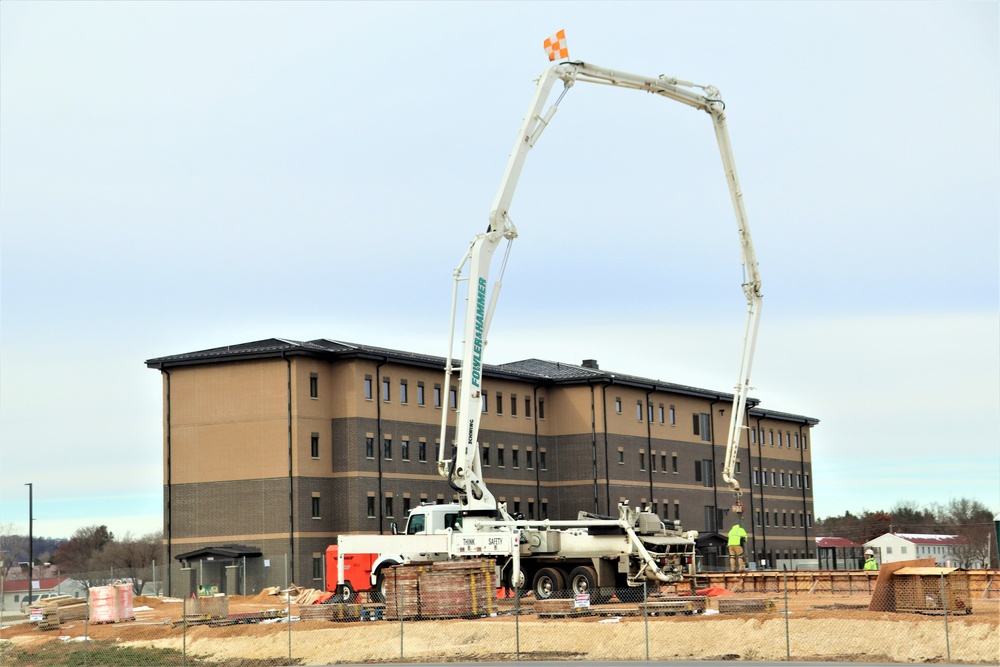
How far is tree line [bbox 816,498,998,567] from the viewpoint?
157 m

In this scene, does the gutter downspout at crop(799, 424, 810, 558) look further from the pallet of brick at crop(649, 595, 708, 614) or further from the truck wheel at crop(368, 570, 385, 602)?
the pallet of brick at crop(649, 595, 708, 614)

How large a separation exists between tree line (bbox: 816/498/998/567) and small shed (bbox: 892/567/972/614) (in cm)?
12623

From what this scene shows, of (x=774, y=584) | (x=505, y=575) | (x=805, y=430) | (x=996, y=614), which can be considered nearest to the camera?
(x=996, y=614)

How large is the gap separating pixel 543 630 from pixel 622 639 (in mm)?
2189

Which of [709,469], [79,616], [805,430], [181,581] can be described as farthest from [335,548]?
[805,430]

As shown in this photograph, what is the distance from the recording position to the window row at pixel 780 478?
317ft

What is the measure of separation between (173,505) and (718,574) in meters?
29.1

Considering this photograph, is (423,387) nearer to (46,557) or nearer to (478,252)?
(478,252)

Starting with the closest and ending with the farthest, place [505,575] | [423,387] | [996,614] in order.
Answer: [996,614] < [505,575] < [423,387]

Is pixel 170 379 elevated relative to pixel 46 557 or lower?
elevated

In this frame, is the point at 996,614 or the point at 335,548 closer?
the point at 996,614

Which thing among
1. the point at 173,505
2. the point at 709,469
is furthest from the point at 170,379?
the point at 709,469

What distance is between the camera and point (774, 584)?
158ft

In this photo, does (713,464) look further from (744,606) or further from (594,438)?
(744,606)
